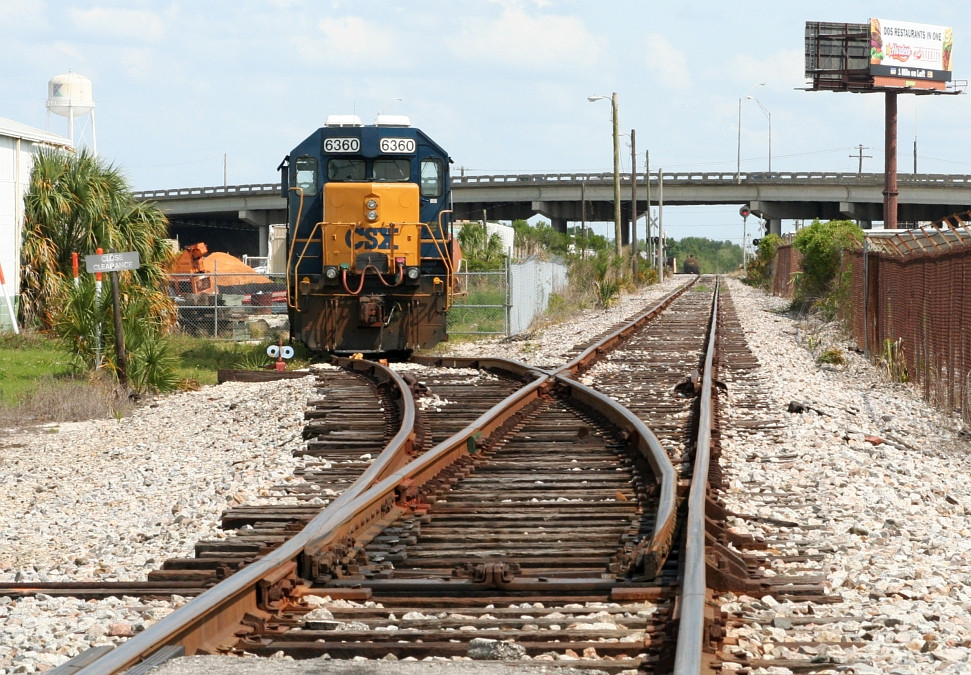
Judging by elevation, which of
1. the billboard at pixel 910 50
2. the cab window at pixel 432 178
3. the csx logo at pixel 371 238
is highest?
the billboard at pixel 910 50

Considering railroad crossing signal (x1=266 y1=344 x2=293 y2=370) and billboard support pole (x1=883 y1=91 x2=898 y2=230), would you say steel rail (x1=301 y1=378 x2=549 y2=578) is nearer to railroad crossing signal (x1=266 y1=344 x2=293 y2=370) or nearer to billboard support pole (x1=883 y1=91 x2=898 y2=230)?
railroad crossing signal (x1=266 y1=344 x2=293 y2=370)

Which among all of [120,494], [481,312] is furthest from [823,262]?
[120,494]

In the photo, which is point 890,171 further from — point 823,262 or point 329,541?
point 329,541

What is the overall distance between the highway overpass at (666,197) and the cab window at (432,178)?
56.1 m

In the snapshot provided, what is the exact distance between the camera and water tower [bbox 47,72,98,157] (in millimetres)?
58469

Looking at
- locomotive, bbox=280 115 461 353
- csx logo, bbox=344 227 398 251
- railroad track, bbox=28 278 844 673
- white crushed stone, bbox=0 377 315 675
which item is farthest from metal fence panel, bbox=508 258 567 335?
railroad track, bbox=28 278 844 673

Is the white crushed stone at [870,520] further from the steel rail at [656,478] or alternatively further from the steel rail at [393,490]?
the steel rail at [393,490]

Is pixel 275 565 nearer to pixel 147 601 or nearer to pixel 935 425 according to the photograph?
pixel 147 601

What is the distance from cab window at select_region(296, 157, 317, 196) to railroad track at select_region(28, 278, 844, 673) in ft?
25.1

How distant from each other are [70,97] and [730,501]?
189 feet

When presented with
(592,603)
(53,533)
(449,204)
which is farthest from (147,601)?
(449,204)

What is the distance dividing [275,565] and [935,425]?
8.43 meters

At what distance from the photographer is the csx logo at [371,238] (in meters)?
17.1

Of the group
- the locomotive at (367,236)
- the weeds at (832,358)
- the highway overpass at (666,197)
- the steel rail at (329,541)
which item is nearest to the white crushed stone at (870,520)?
the steel rail at (329,541)
